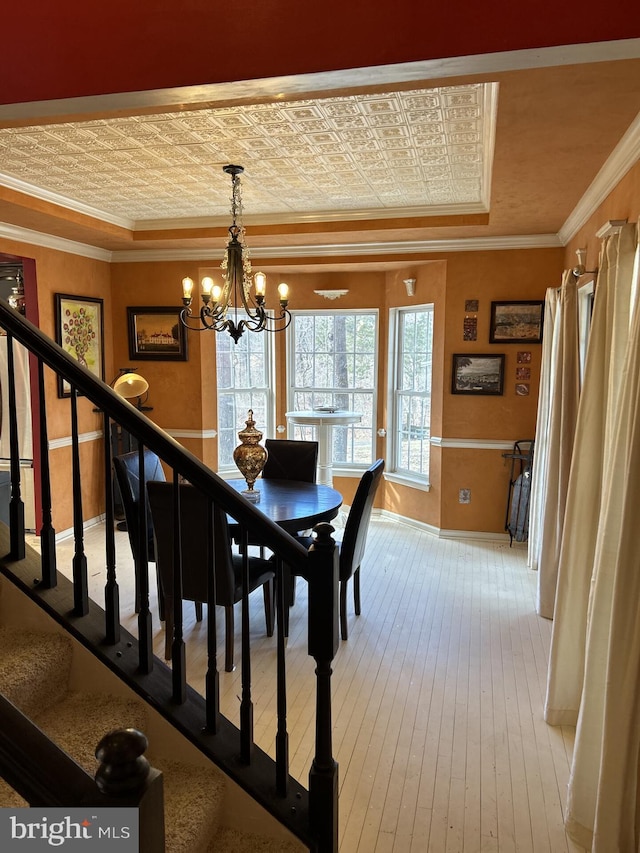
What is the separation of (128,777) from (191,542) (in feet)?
6.87

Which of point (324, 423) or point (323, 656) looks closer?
point (323, 656)

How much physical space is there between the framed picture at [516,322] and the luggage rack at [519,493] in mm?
862

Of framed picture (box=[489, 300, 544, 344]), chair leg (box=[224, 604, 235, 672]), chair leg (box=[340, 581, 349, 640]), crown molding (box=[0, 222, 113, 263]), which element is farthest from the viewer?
framed picture (box=[489, 300, 544, 344])

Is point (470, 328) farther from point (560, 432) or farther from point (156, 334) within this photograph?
point (156, 334)

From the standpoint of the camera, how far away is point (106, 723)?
1681mm

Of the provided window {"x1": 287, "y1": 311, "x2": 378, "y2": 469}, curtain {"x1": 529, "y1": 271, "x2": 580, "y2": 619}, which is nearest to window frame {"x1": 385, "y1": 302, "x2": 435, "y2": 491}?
window {"x1": 287, "y1": 311, "x2": 378, "y2": 469}

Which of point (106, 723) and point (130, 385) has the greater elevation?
point (130, 385)

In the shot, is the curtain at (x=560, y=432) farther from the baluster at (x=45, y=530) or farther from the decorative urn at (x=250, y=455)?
the baluster at (x=45, y=530)

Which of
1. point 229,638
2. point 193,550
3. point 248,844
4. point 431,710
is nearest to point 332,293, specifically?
point 193,550

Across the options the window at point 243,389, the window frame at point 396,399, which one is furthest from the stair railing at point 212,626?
the window at point 243,389

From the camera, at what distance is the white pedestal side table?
5398mm

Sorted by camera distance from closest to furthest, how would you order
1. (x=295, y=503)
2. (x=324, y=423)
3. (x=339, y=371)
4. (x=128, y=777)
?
(x=128, y=777)
(x=295, y=503)
(x=324, y=423)
(x=339, y=371)

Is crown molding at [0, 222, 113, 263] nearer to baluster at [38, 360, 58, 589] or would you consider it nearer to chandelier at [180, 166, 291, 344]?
chandelier at [180, 166, 291, 344]

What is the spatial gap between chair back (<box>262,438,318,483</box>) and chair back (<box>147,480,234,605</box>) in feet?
4.94
